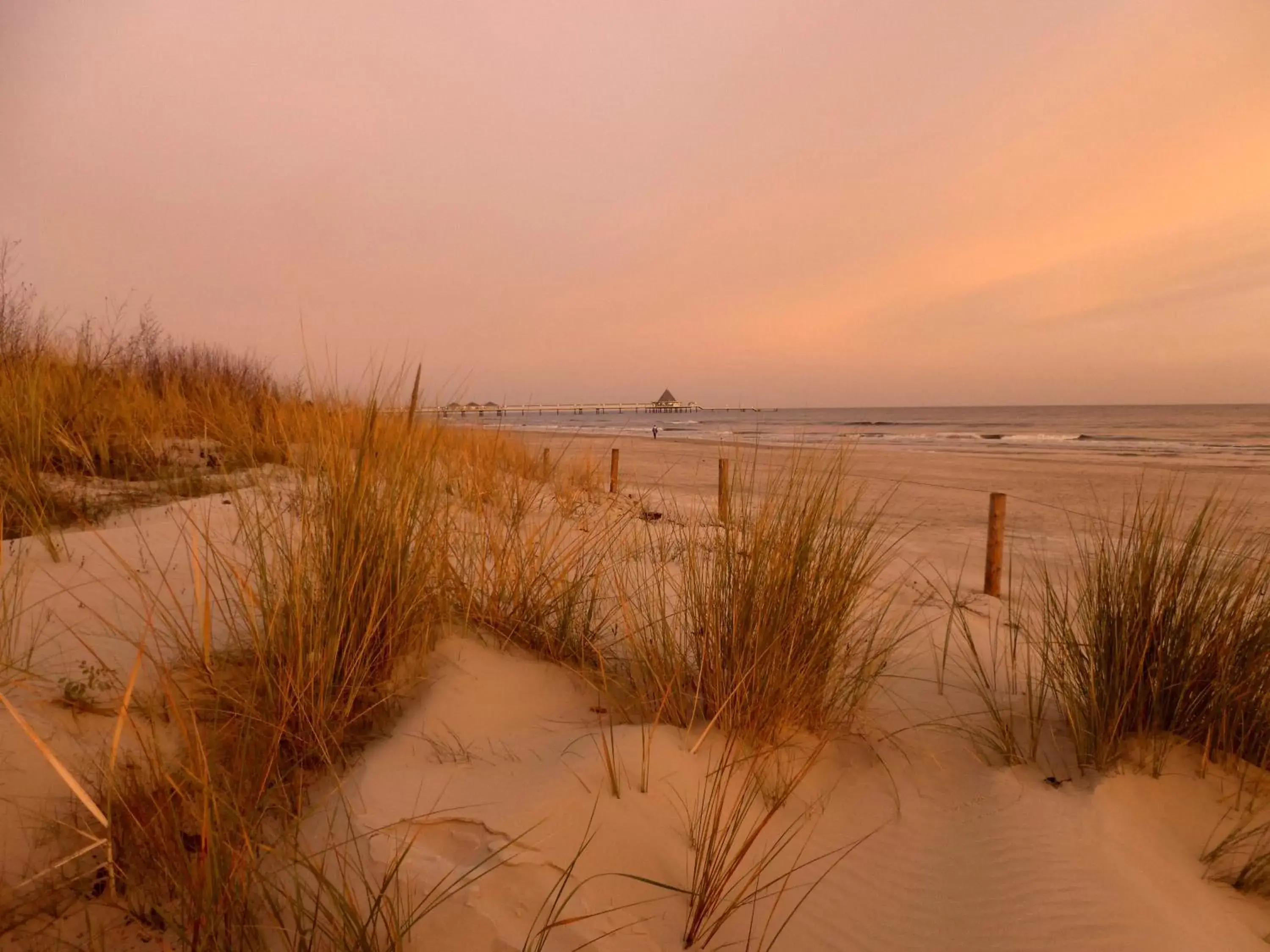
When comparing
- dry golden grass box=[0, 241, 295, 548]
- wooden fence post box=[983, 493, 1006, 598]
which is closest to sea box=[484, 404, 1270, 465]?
wooden fence post box=[983, 493, 1006, 598]

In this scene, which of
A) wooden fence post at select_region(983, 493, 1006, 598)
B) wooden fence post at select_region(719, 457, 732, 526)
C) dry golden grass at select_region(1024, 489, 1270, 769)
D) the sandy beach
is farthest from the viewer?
wooden fence post at select_region(983, 493, 1006, 598)

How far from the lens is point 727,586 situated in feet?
6.97

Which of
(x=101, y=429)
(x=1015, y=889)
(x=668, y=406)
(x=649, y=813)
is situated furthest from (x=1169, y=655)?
(x=668, y=406)

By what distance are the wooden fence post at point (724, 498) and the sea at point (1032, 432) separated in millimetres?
1689

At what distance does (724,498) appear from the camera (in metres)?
2.62

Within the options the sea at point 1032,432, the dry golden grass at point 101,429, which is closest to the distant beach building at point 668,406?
the sea at point 1032,432

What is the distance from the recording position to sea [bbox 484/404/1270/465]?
62.0ft

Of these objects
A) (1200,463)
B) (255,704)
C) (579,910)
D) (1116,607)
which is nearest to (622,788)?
(579,910)

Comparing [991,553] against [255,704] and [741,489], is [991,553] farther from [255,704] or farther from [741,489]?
[255,704]

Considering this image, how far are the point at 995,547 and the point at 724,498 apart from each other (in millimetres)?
3039

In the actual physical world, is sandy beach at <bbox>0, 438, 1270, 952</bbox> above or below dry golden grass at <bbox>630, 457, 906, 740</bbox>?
A: below

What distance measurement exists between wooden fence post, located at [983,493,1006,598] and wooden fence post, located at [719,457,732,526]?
2064mm

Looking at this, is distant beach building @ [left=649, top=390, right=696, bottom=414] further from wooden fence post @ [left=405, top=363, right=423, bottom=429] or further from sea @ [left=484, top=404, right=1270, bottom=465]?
wooden fence post @ [left=405, top=363, right=423, bottom=429]

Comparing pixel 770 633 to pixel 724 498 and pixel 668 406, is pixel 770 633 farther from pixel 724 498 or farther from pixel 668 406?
pixel 668 406
